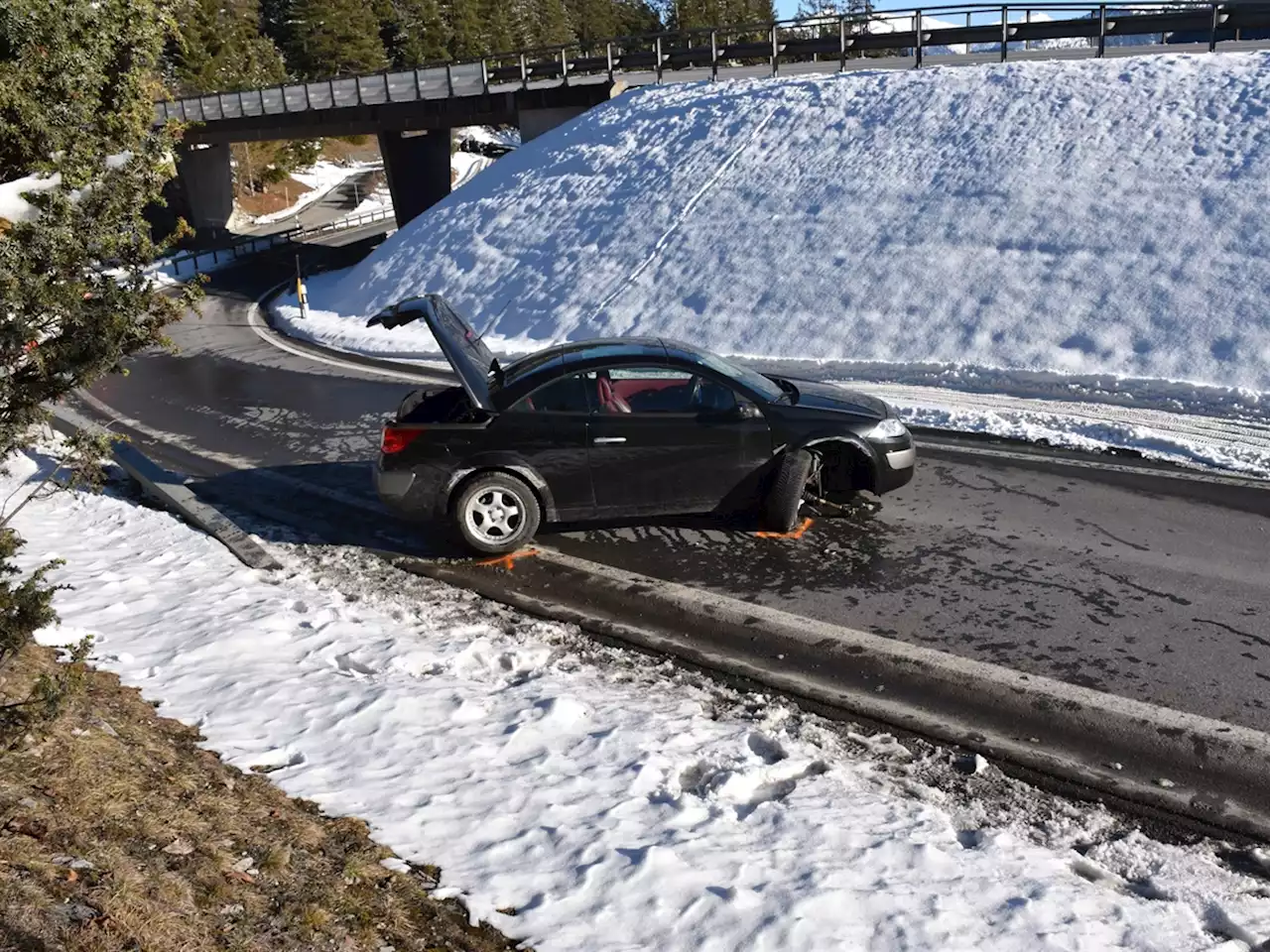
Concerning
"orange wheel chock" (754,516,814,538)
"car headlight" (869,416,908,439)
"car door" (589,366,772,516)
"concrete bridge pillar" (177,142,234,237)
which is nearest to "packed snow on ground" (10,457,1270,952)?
"car door" (589,366,772,516)

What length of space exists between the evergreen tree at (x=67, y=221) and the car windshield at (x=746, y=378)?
437cm

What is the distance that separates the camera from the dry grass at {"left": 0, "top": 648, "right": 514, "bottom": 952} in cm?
354

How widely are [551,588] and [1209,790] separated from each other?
442cm

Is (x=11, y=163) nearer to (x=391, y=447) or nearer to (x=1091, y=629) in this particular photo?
(x=391, y=447)

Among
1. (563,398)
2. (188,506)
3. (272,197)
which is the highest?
(272,197)

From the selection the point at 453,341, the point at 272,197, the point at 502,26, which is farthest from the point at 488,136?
the point at 453,341

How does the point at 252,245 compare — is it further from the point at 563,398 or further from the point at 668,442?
the point at 668,442

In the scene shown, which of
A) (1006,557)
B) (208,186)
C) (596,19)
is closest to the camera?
(1006,557)

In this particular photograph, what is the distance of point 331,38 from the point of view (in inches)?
3243

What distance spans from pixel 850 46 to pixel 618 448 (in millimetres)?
21926

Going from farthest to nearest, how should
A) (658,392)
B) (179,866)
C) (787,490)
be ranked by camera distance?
(658,392) → (787,490) → (179,866)

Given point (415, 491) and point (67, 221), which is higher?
point (67, 221)

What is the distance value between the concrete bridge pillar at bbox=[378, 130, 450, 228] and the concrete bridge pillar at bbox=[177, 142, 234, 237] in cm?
1775

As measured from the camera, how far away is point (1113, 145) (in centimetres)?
1841
